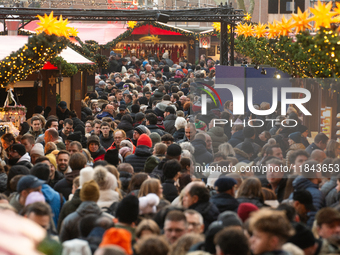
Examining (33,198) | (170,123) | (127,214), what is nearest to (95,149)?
(170,123)

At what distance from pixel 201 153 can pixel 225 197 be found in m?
2.95

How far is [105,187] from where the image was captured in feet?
19.6

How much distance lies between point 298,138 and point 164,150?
8.68ft

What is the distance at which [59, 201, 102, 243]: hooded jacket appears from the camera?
5320 mm

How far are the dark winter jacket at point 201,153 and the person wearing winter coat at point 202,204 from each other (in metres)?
2.99

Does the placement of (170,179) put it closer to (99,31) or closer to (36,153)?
(36,153)

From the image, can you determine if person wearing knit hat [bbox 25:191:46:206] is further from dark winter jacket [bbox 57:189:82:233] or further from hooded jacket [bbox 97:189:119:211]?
hooded jacket [bbox 97:189:119:211]

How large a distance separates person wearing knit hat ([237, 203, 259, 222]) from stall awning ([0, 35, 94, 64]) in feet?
27.1

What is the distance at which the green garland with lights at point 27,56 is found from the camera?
11719 millimetres

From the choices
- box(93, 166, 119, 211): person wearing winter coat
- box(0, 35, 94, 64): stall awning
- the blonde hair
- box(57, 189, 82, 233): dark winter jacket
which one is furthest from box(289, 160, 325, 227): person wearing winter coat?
box(0, 35, 94, 64): stall awning

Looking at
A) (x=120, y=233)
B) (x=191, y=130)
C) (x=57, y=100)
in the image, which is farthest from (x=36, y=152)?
(x=57, y=100)

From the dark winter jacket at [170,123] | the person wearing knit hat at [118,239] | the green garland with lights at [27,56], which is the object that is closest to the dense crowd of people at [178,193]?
the person wearing knit hat at [118,239]

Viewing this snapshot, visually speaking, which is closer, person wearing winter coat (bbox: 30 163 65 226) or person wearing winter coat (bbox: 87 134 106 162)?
person wearing winter coat (bbox: 30 163 65 226)

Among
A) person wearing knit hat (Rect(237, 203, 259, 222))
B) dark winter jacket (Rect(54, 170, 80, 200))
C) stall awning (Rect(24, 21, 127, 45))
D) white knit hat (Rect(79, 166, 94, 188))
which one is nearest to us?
person wearing knit hat (Rect(237, 203, 259, 222))
